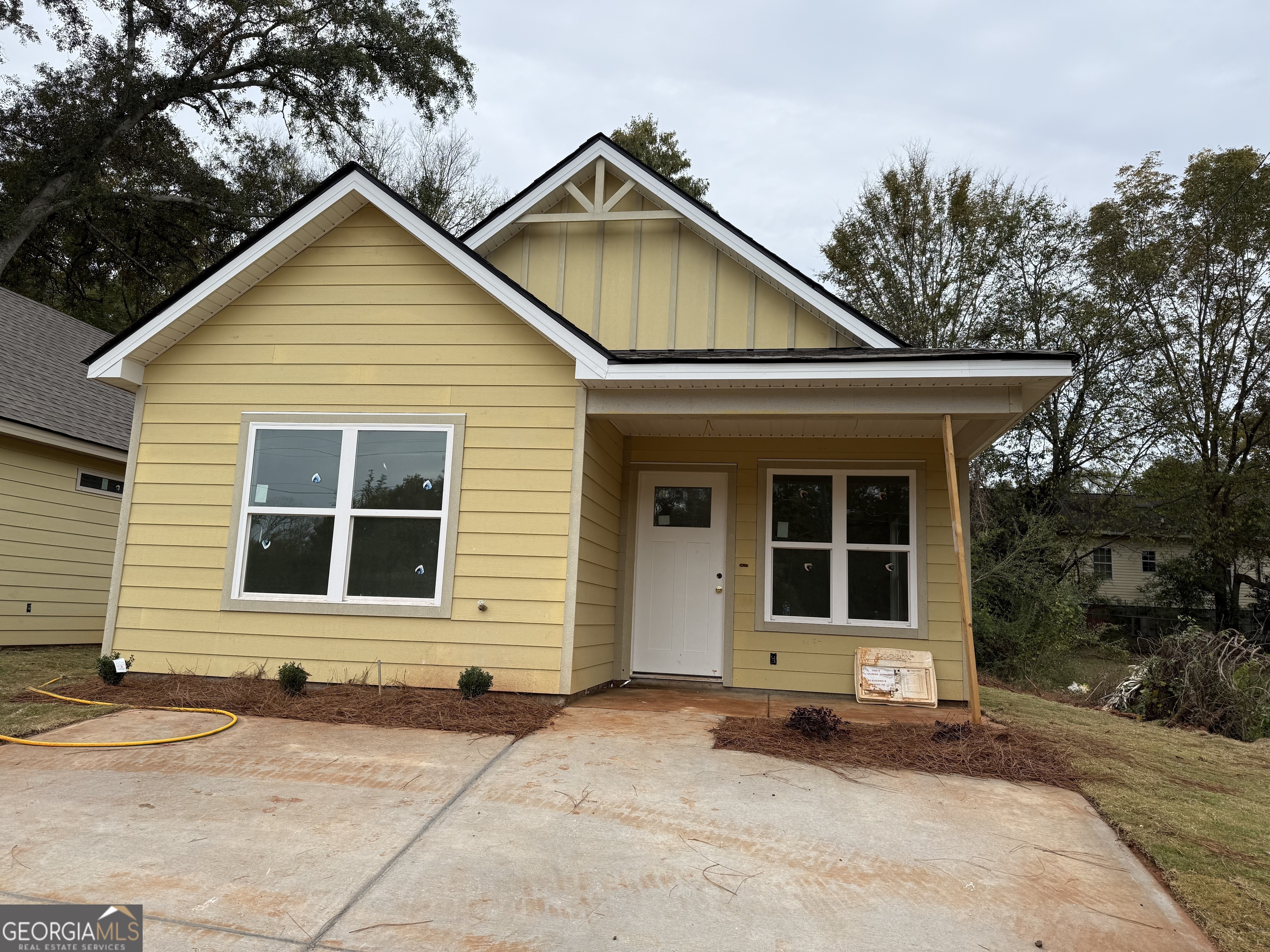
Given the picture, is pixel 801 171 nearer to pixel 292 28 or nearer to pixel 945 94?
pixel 945 94

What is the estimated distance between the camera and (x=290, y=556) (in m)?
6.86

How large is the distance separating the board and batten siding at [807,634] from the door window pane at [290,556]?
121 inches

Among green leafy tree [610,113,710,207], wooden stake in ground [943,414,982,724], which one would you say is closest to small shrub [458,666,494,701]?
wooden stake in ground [943,414,982,724]

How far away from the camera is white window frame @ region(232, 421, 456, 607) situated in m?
6.69

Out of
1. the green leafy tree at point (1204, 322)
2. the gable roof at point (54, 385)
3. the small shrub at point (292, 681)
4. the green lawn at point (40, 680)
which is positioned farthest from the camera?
the green leafy tree at point (1204, 322)

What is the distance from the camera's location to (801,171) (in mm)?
24641

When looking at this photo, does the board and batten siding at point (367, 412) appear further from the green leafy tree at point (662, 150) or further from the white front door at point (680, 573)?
the green leafy tree at point (662, 150)

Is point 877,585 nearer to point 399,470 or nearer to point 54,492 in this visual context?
point 399,470

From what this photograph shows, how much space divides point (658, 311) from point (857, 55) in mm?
9235

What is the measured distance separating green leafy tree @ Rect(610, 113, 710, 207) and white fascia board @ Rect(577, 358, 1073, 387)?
16779mm

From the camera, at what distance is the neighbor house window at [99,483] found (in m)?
10.6

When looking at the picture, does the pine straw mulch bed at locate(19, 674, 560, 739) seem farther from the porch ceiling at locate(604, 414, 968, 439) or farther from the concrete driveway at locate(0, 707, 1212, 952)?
the porch ceiling at locate(604, 414, 968, 439)

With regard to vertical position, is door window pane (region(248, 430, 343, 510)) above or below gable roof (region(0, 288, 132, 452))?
below

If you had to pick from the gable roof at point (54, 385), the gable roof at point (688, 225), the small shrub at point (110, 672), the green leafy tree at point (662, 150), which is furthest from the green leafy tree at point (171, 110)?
the small shrub at point (110, 672)
